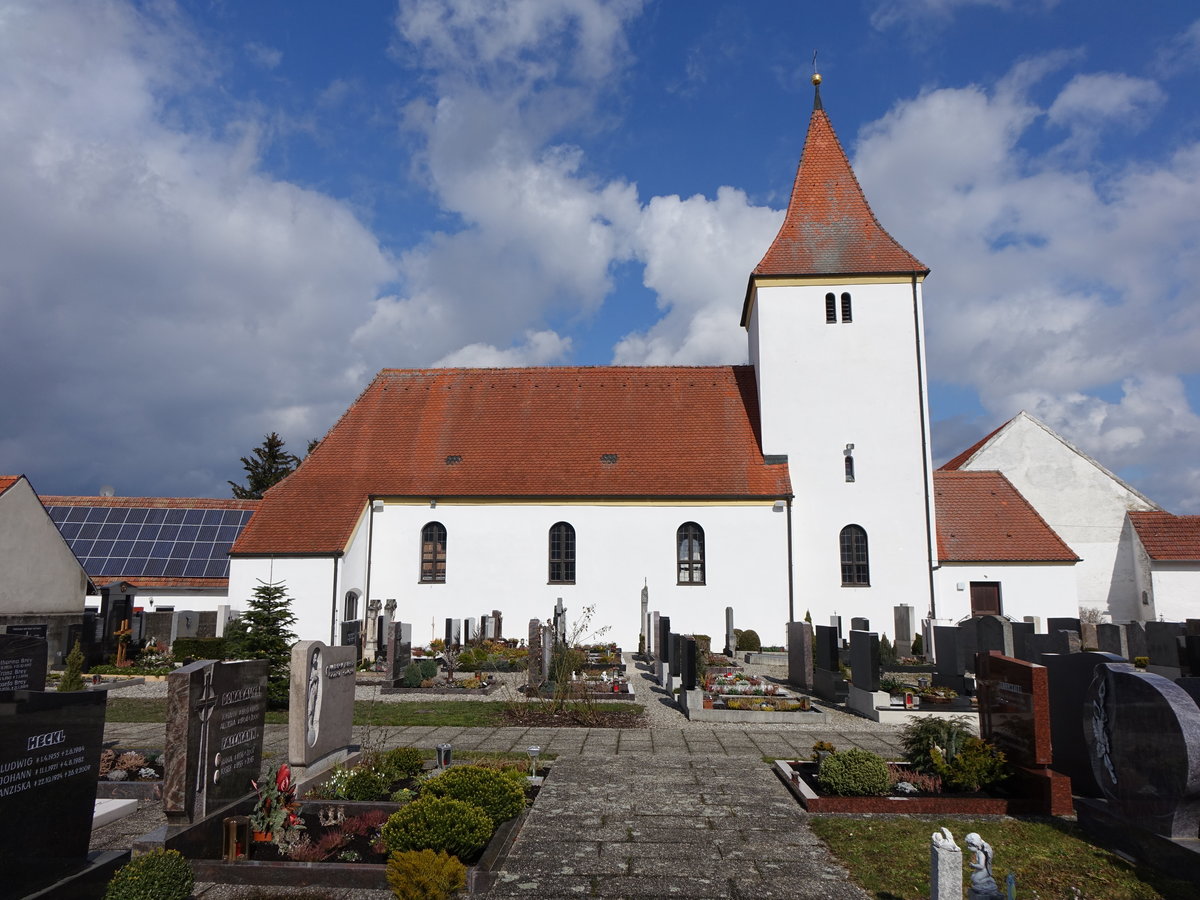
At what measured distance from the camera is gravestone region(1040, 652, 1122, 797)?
8.29m

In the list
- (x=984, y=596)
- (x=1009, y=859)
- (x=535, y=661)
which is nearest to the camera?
(x=1009, y=859)

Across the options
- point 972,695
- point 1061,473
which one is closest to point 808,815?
point 972,695

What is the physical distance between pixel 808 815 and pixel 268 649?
11427 millimetres

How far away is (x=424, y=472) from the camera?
26891mm

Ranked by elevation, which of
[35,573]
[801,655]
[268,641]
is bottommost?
[801,655]

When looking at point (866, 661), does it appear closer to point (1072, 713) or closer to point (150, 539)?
point (1072, 713)

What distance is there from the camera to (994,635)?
671 inches

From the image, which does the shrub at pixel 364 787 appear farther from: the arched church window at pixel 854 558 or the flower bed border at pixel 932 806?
the arched church window at pixel 854 558

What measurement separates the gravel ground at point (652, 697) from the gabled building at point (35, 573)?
18.7 ft

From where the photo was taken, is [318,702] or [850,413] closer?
[318,702]

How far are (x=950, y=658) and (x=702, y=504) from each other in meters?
9.99

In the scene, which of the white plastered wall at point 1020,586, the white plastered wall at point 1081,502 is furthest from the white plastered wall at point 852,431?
the white plastered wall at point 1081,502

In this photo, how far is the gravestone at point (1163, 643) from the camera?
19.4m

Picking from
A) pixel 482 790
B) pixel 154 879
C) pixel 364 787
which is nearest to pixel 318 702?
pixel 364 787
